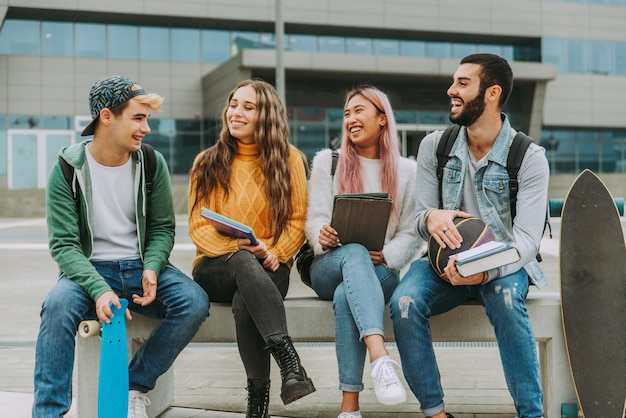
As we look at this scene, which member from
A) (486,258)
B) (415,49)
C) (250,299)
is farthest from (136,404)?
(415,49)

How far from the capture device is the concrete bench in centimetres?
352

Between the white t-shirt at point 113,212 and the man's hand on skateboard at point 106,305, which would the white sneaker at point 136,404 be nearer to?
the man's hand on skateboard at point 106,305

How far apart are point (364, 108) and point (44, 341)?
2.06 meters

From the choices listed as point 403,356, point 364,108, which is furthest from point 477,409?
point 364,108

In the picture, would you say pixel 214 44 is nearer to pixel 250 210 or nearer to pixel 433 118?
pixel 433 118

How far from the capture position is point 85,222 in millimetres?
3529

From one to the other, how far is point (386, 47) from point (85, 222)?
1164 inches

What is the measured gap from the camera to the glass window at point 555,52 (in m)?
33.3

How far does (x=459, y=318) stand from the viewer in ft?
11.9

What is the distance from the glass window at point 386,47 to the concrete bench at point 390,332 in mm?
29036

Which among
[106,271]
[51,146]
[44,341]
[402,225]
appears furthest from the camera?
[51,146]

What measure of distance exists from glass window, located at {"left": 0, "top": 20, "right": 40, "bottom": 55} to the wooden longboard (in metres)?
30.0

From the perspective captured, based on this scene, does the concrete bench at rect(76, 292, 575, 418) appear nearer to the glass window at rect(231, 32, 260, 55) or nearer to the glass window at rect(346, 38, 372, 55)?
the glass window at rect(231, 32, 260, 55)

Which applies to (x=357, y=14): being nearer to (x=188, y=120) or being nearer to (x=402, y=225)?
(x=188, y=120)
